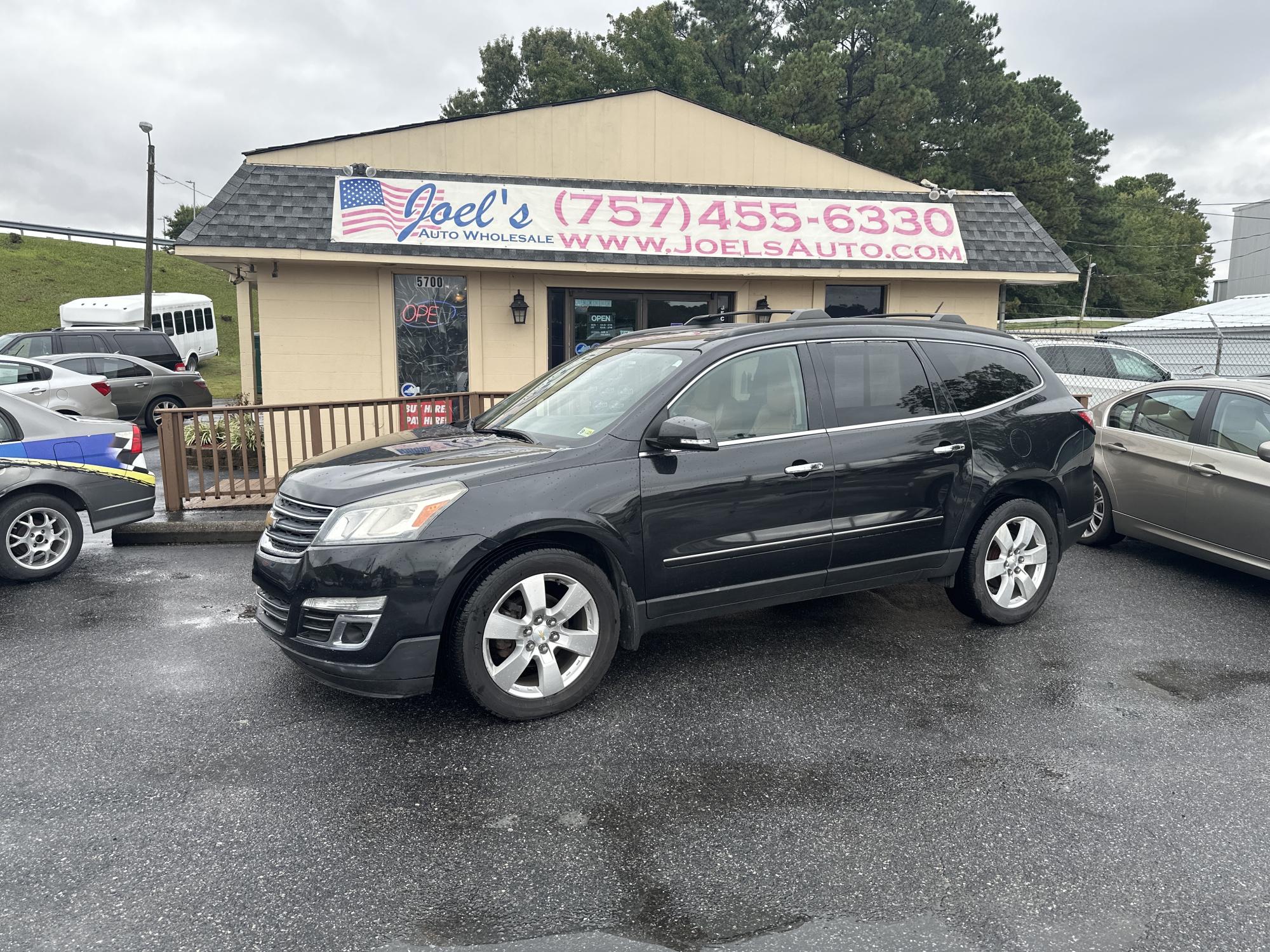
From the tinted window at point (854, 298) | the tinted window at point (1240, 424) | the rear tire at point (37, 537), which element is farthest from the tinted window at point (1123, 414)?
the rear tire at point (37, 537)

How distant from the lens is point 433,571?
3.62 metres

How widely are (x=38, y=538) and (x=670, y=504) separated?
513 centimetres

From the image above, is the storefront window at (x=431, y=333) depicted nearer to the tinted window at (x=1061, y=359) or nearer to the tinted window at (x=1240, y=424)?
the tinted window at (x=1240, y=424)

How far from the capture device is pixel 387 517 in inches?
145

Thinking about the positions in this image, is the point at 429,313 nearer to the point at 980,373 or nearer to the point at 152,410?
the point at 980,373

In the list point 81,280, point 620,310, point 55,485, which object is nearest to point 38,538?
point 55,485

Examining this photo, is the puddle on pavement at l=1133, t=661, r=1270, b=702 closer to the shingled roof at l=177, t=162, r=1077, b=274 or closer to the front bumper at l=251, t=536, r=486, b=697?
the front bumper at l=251, t=536, r=486, b=697

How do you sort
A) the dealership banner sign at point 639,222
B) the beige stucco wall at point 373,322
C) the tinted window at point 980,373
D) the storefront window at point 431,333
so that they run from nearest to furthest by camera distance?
the tinted window at point 980,373, the dealership banner sign at point 639,222, the beige stucco wall at point 373,322, the storefront window at point 431,333

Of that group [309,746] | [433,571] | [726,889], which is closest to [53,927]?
[309,746]

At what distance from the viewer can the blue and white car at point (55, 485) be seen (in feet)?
20.4

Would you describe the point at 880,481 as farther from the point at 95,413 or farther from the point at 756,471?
the point at 95,413

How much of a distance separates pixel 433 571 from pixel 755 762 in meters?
1.57

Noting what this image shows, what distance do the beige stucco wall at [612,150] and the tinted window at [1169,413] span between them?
5623mm

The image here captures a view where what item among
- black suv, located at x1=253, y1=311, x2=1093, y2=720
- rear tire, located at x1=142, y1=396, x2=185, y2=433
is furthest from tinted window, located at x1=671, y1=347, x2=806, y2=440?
rear tire, located at x1=142, y1=396, x2=185, y2=433
